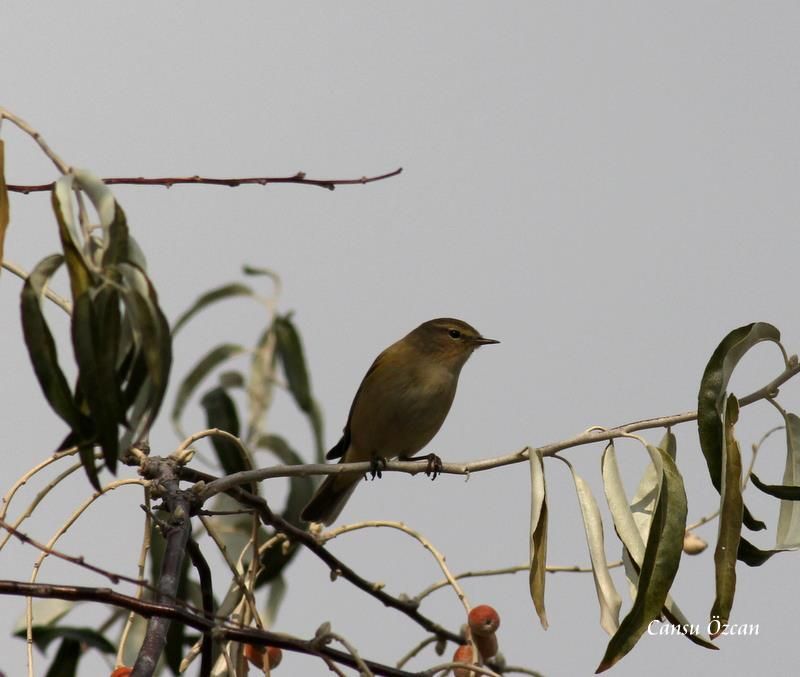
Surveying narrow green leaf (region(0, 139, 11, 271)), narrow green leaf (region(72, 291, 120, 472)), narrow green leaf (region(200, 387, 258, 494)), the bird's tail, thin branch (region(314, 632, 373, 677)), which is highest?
the bird's tail

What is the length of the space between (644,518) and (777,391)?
46 cm

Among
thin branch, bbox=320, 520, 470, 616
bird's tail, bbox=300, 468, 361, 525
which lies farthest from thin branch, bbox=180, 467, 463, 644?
bird's tail, bbox=300, 468, 361, 525

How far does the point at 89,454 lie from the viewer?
1960 millimetres

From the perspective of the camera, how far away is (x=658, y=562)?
101 inches

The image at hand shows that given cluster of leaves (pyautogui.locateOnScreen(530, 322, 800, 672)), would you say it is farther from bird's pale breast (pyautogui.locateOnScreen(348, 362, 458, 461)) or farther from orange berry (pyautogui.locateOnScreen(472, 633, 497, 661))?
bird's pale breast (pyautogui.locateOnScreen(348, 362, 458, 461))

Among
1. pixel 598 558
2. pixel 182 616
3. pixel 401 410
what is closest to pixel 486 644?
pixel 598 558

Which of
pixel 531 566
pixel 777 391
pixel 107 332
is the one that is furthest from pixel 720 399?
pixel 107 332

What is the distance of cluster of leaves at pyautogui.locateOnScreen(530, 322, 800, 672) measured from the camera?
2.56 m

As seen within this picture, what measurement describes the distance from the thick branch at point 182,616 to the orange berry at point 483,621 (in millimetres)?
744

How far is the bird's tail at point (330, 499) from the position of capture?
642 cm

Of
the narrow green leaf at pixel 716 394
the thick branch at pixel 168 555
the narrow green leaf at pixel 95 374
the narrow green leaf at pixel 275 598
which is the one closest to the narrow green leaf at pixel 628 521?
the narrow green leaf at pixel 716 394

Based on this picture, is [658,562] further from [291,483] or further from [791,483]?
[291,483]

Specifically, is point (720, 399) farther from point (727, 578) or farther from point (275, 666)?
point (275, 666)

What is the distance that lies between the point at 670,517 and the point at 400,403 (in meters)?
3.51
